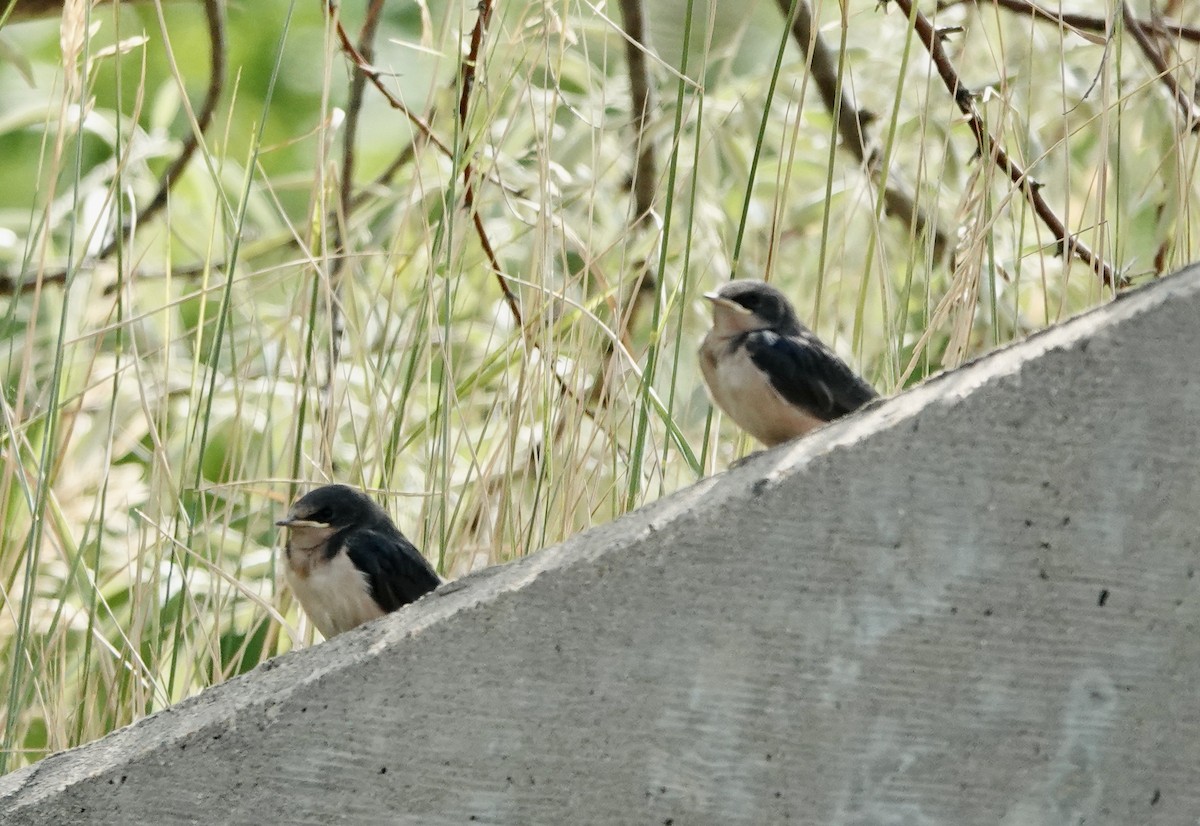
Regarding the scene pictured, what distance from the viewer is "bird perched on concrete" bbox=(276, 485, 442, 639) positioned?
1.90 metres

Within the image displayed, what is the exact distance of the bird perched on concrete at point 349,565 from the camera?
1.90 metres

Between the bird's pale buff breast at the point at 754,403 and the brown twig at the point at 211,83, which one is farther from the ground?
the brown twig at the point at 211,83

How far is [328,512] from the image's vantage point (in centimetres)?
194

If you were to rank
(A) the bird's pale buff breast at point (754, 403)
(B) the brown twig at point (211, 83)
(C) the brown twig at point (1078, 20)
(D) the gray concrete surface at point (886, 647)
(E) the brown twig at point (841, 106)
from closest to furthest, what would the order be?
(D) the gray concrete surface at point (886, 647) < (A) the bird's pale buff breast at point (754, 403) < (C) the brown twig at point (1078, 20) < (E) the brown twig at point (841, 106) < (B) the brown twig at point (211, 83)

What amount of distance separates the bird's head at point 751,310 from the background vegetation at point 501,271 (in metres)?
0.06

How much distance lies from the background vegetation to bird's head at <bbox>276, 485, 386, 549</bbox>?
6 cm

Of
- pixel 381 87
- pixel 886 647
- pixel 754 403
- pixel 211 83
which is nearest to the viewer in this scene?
pixel 886 647

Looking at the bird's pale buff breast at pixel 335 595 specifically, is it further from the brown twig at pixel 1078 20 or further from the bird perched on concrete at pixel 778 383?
the brown twig at pixel 1078 20

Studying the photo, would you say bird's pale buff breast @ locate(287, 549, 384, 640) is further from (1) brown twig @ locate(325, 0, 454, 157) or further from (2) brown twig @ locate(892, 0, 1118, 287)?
(2) brown twig @ locate(892, 0, 1118, 287)

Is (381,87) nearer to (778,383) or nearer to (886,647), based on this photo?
(778,383)

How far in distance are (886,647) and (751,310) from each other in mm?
979

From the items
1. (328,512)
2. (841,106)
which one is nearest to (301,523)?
(328,512)

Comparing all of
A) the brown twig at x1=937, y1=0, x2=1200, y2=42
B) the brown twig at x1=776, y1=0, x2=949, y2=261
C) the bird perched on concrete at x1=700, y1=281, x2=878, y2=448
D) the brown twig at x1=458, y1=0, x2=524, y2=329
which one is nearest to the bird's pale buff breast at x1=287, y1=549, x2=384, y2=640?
the brown twig at x1=458, y1=0, x2=524, y2=329

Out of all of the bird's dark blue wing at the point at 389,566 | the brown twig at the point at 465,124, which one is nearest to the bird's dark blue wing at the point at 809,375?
the brown twig at the point at 465,124
